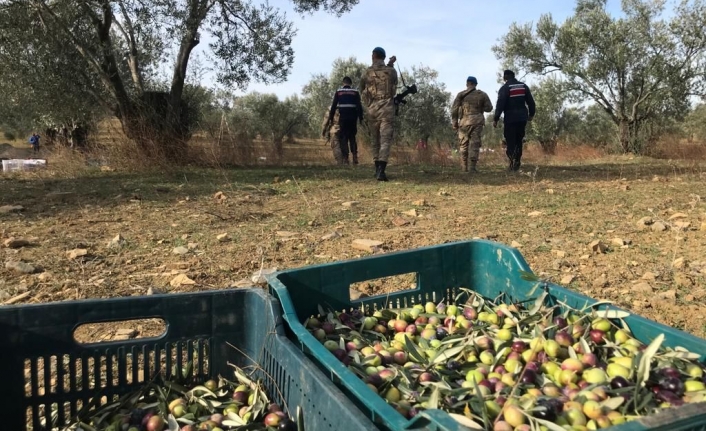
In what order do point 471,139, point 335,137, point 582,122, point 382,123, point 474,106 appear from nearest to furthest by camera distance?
point 382,123 < point 474,106 < point 471,139 < point 335,137 < point 582,122

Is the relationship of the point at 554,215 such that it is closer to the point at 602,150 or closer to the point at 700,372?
the point at 700,372

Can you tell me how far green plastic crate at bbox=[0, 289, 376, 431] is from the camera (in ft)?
5.66

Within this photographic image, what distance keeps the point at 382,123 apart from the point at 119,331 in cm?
591

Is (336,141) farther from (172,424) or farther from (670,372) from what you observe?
(670,372)

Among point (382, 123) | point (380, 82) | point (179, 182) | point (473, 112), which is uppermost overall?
point (380, 82)

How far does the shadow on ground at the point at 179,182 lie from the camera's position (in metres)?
6.11

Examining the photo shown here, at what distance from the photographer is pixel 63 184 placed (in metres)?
7.60

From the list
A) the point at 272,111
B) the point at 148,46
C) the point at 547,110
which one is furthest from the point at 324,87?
the point at 148,46

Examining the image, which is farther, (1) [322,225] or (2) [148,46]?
(2) [148,46]

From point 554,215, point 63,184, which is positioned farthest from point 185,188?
point 554,215

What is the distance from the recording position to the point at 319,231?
4.61 meters

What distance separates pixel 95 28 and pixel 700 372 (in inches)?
469

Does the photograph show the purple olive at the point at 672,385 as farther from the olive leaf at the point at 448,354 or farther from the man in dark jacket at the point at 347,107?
the man in dark jacket at the point at 347,107

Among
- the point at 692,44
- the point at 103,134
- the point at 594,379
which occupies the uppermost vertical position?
the point at 692,44
